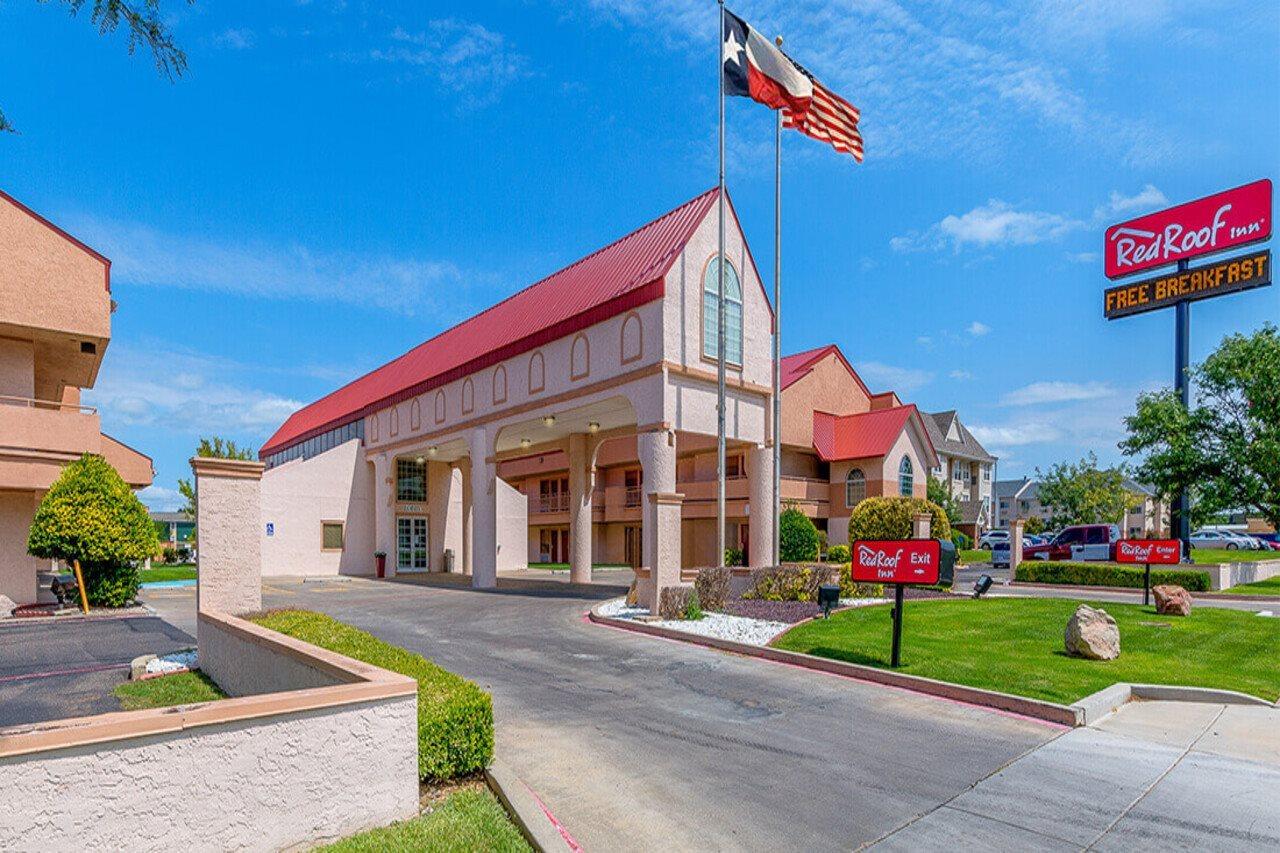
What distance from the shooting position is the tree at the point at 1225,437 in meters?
26.8

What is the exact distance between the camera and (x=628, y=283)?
854 inches

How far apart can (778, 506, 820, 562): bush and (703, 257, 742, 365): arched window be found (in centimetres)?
900

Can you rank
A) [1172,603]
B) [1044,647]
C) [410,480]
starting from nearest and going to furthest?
[1044,647]
[1172,603]
[410,480]

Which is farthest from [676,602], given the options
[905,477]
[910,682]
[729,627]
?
[905,477]

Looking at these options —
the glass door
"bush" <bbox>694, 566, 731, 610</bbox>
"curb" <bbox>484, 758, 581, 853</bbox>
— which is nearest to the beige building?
the glass door

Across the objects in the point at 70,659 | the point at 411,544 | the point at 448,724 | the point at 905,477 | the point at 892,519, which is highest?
the point at 905,477

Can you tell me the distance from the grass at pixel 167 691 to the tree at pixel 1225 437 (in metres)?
33.4

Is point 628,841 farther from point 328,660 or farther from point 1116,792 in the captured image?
point 1116,792

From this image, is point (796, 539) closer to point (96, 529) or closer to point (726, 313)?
point (726, 313)

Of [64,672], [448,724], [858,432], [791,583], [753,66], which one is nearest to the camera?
[448,724]

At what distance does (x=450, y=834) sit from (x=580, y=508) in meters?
23.1

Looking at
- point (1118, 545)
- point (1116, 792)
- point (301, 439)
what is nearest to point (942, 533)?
point (1118, 545)

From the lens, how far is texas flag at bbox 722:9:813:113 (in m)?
19.6

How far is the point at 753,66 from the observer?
64.4 feet
